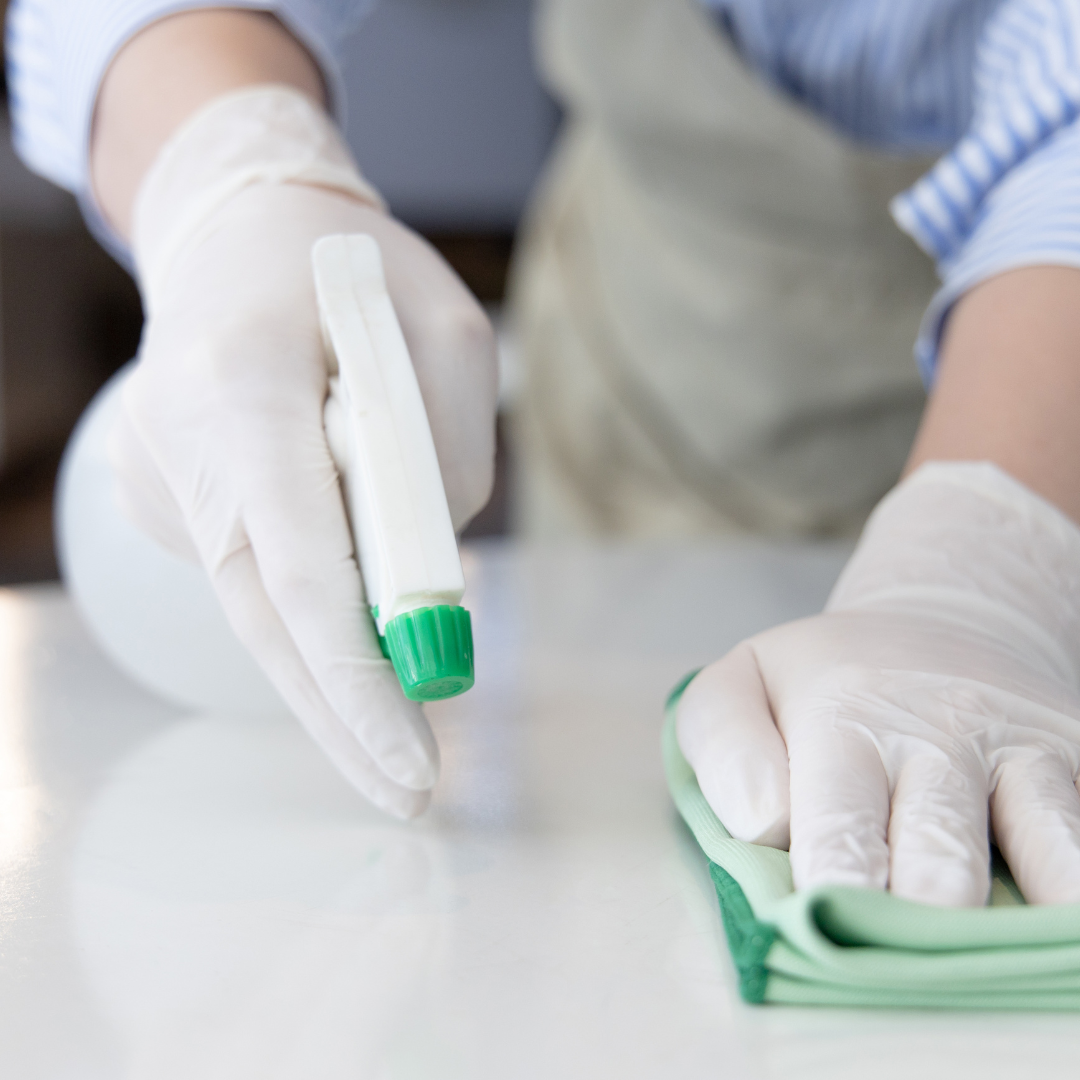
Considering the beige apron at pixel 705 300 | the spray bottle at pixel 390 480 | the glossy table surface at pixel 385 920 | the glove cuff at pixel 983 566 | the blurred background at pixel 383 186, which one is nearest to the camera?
the glossy table surface at pixel 385 920

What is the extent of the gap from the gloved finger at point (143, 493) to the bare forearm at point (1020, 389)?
1.36 ft

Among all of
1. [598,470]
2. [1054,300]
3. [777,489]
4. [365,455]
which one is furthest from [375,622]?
[598,470]

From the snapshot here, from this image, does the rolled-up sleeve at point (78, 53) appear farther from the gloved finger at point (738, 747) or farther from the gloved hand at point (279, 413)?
the gloved finger at point (738, 747)

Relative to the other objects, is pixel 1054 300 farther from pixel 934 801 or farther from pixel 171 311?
pixel 171 311

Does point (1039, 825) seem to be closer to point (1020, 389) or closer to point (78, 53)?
point (1020, 389)

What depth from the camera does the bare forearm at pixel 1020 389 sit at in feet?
1.99

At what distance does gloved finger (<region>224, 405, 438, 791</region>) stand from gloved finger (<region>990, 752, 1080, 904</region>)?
23cm

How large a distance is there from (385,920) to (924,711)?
22 centimetres

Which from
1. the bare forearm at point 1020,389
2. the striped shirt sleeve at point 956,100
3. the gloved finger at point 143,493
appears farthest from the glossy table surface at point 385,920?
the striped shirt sleeve at point 956,100

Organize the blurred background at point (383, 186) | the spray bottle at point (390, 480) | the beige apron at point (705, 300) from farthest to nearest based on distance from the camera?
the blurred background at point (383, 186) < the beige apron at point (705, 300) < the spray bottle at point (390, 480)

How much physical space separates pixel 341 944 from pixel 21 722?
14.7 inches

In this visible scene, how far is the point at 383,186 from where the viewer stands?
3.60 meters

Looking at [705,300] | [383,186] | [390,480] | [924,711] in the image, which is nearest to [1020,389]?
[924,711]

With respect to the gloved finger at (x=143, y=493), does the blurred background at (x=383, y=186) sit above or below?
below
